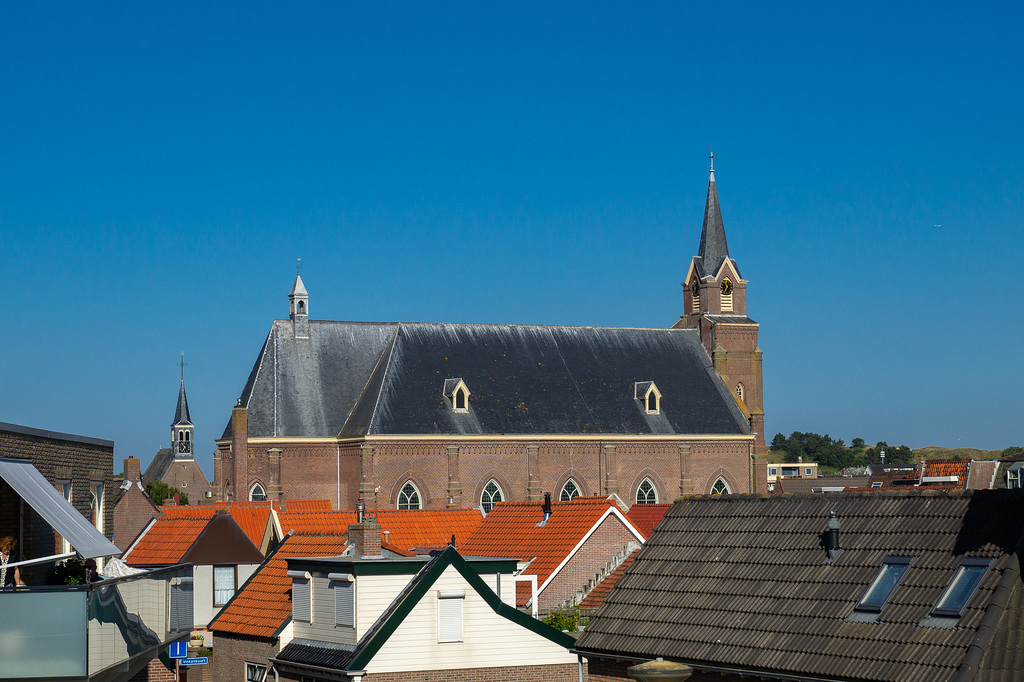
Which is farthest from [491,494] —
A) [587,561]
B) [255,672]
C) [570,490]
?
[255,672]

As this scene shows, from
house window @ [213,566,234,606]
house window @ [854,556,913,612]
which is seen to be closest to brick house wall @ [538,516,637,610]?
house window @ [213,566,234,606]

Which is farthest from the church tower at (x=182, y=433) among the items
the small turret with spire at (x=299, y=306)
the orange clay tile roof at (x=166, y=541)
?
the orange clay tile roof at (x=166, y=541)

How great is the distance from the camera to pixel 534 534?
96.7ft

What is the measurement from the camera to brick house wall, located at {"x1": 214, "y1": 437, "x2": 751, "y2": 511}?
58875mm

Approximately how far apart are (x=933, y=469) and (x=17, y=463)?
46269 millimetres

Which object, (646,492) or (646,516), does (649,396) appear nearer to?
(646,492)

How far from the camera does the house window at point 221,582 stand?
2994 centimetres

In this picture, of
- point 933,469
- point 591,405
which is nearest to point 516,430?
point 591,405

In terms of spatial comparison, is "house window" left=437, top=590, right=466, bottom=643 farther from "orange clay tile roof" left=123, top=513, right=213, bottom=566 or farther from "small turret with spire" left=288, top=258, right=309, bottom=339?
"small turret with spire" left=288, top=258, right=309, bottom=339

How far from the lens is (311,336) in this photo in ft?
205

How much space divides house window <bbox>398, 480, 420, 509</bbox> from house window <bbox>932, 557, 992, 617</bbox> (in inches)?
1812

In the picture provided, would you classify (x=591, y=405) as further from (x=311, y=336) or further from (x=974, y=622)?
(x=974, y=622)

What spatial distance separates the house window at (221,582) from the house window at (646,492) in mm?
36149

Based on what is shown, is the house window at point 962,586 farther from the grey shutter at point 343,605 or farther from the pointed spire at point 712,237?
the pointed spire at point 712,237
